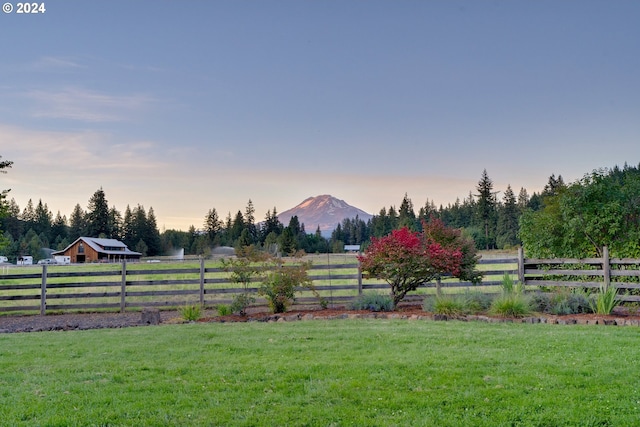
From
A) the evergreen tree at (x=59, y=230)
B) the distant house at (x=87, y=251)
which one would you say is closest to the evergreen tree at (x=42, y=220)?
the evergreen tree at (x=59, y=230)

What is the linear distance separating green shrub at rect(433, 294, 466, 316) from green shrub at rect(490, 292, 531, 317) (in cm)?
69

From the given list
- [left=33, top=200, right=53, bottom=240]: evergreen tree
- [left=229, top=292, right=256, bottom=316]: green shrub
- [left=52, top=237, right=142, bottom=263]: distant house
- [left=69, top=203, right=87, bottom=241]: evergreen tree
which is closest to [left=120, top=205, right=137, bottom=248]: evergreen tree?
[left=69, top=203, right=87, bottom=241]: evergreen tree

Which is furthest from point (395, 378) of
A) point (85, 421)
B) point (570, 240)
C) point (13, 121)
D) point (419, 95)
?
point (13, 121)

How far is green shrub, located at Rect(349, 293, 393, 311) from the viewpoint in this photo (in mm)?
12492

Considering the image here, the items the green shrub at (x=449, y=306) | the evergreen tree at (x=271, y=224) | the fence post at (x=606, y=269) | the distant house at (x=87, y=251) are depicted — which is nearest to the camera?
the green shrub at (x=449, y=306)

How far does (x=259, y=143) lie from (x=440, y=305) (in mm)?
11743

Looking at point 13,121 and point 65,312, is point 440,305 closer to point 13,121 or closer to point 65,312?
point 65,312

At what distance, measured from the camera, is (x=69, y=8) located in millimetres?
13289

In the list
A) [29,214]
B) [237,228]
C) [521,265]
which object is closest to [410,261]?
[521,265]

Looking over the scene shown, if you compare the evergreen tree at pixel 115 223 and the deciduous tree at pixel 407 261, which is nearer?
the deciduous tree at pixel 407 261

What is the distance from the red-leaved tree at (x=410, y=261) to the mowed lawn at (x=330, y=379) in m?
4.22

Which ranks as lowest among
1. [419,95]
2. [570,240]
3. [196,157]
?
[570,240]

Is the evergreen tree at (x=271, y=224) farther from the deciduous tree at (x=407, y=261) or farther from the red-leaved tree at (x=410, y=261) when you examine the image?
the deciduous tree at (x=407, y=261)

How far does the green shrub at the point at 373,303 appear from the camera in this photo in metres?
12.5
